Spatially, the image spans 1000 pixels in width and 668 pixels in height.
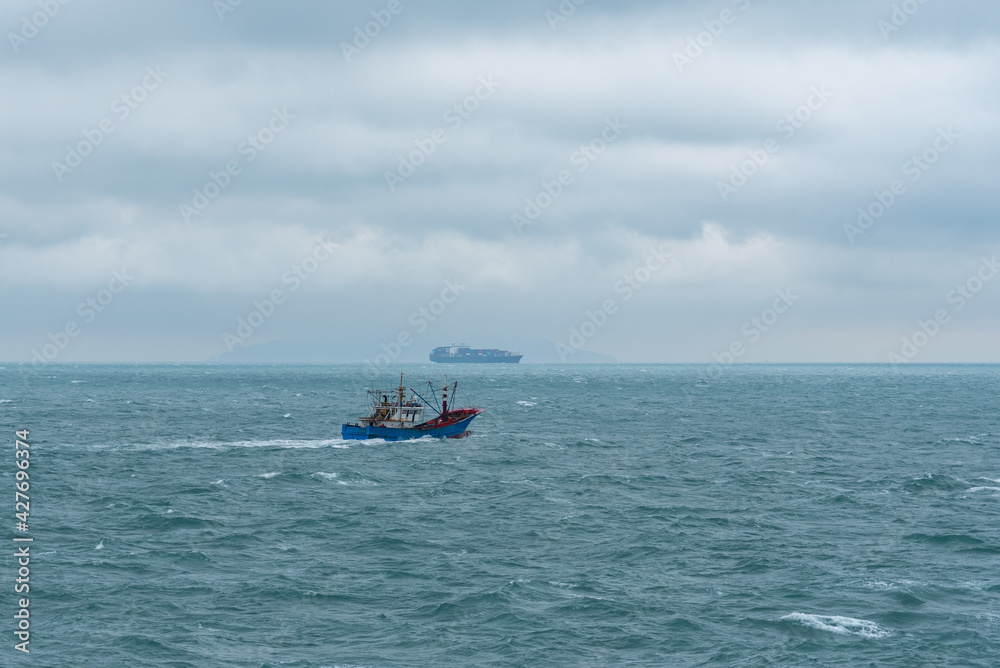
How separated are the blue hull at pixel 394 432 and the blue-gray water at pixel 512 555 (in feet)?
21.3

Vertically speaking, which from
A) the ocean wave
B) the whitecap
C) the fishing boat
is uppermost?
the fishing boat

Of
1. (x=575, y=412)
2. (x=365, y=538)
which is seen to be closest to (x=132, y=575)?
(x=365, y=538)

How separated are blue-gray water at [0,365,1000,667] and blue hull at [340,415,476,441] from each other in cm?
648

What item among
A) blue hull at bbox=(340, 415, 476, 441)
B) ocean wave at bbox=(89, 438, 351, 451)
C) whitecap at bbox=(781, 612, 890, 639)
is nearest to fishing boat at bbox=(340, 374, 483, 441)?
blue hull at bbox=(340, 415, 476, 441)

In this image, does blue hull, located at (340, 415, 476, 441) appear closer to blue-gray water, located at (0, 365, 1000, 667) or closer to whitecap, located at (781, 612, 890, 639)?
blue-gray water, located at (0, 365, 1000, 667)

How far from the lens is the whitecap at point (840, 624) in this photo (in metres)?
33.3

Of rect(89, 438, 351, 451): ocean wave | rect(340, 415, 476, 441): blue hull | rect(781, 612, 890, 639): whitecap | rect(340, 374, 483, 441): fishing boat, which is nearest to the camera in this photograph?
rect(781, 612, 890, 639): whitecap

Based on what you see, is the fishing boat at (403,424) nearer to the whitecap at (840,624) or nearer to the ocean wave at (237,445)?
the ocean wave at (237,445)

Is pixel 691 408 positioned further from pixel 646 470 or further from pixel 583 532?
pixel 583 532

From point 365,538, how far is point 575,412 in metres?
102

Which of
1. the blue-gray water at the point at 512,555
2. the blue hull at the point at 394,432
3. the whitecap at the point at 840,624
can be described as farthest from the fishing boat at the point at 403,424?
the whitecap at the point at 840,624

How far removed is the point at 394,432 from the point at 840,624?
71792mm

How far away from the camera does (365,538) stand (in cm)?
4878

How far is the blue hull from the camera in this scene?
9988 cm
